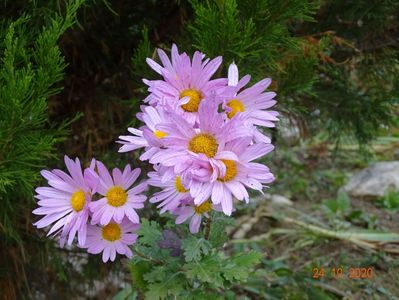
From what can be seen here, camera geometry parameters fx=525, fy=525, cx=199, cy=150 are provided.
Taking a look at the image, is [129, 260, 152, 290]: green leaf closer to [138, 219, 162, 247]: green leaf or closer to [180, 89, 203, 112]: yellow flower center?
[138, 219, 162, 247]: green leaf

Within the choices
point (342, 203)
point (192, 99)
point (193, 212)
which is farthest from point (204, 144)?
point (342, 203)

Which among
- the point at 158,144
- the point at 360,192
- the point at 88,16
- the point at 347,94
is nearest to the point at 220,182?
the point at 158,144

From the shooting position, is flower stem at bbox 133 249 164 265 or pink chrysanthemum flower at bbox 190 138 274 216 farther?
→ flower stem at bbox 133 249 164 265

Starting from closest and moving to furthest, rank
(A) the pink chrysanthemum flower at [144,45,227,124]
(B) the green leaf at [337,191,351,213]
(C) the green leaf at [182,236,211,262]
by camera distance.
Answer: (A) the pink chrysanthemum flower at [144,45,227,124], (C) the green leaf at [182,236,211,262], (B) the green leaf at [337,191,351,213]

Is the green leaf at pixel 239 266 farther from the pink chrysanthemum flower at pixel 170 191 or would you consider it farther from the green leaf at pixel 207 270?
the pink chrysanthemum flower at pixel 170 191

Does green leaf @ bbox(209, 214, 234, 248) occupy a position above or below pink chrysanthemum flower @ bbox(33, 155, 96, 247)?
below

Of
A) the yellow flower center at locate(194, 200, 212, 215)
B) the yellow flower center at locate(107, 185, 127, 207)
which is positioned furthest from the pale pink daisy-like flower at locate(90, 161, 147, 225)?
the yellow flower center at locate(194, 200, 212, 215)

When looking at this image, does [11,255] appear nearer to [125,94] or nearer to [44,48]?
[125,94]
